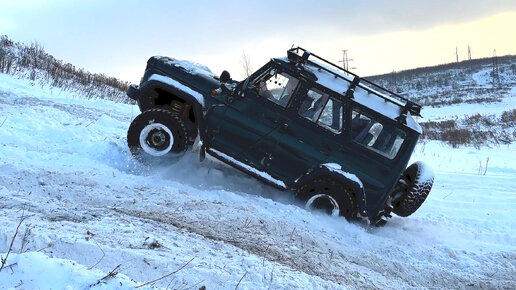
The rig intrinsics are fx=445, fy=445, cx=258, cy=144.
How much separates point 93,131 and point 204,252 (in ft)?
17.1

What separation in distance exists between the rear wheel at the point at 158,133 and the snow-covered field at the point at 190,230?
0.32m

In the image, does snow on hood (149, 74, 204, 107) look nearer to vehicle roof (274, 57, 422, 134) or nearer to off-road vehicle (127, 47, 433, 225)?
off-road vehicle (127, 47, 433, 225)

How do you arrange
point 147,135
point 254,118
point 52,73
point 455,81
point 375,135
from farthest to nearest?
1. point 455,81
2. point 52,73
3. point 147,135
4. point 254,118
5. point 375,135

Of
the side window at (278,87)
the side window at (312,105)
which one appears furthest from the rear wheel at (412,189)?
the side window at (278,87)

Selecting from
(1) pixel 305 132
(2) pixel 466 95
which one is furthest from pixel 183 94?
(2) pixel 466 95

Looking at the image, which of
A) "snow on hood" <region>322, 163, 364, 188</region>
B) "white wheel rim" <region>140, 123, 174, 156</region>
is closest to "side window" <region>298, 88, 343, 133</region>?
"snow on hood" <region>322, 163, 364, 188</region>

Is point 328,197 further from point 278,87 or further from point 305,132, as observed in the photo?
point 278,87

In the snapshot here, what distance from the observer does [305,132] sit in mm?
6602

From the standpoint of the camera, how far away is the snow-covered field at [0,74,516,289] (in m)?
3.18

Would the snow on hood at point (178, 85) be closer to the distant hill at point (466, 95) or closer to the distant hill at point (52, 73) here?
the distant hill at point (52, 73)

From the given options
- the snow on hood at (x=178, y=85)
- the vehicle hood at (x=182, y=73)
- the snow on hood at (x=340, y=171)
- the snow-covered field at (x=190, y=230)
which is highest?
the vehicle hood at (x=182, y=73)

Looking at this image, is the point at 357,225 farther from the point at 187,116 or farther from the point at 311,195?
the point at 187,116

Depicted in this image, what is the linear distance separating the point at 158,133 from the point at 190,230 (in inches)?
104

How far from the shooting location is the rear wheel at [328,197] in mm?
6438
